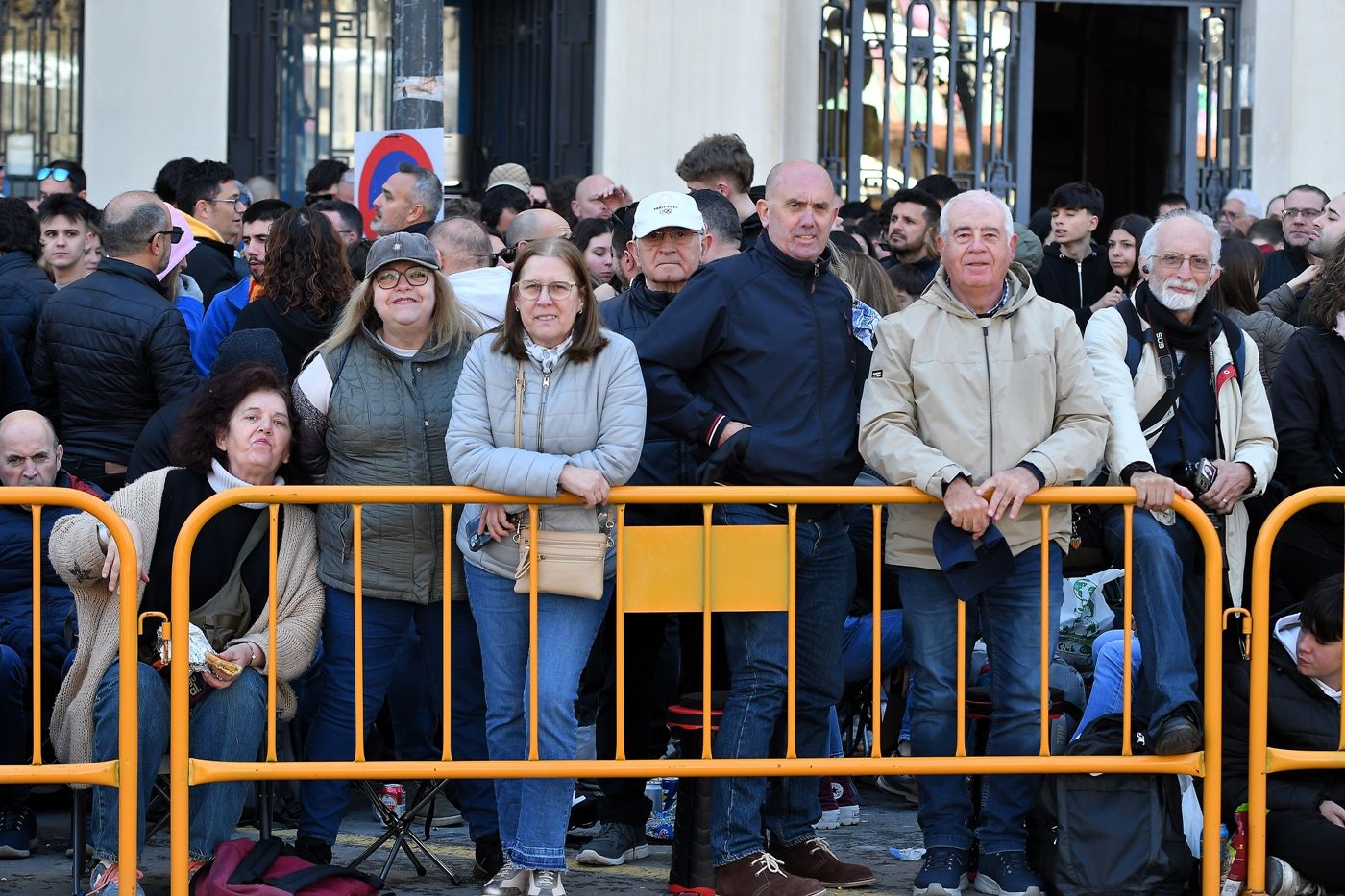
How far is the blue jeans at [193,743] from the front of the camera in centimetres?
587

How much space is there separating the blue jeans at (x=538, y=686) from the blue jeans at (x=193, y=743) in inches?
29.2

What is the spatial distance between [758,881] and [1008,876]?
78cm

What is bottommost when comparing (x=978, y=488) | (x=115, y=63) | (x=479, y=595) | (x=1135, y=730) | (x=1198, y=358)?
(x=1135, y=730)

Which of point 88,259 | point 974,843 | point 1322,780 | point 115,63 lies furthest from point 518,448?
point 115,63

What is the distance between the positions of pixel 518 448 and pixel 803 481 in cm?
91

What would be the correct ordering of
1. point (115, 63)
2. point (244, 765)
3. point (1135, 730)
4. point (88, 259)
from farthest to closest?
point (115, 63) < point (88, 259) < point (1135, 730) < point (244, 765)

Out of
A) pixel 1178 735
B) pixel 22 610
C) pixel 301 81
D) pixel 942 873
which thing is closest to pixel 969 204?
pixel 1178 735

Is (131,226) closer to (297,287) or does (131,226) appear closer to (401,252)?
(297,287)

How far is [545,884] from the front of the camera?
5922mm

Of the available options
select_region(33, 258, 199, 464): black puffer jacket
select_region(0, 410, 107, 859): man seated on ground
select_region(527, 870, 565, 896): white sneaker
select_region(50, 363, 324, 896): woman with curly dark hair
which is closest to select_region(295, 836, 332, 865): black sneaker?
select_region(50, 363, 324, 896): woman with curly dark hair

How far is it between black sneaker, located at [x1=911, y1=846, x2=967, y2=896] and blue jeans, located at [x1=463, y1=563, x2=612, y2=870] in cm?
113

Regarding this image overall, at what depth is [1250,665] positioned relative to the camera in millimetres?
6043

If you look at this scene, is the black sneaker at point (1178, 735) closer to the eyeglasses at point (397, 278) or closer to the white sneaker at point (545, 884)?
the white sneaker at point (545, 884)

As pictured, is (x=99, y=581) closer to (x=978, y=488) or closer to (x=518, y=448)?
(x=518, y=448)
